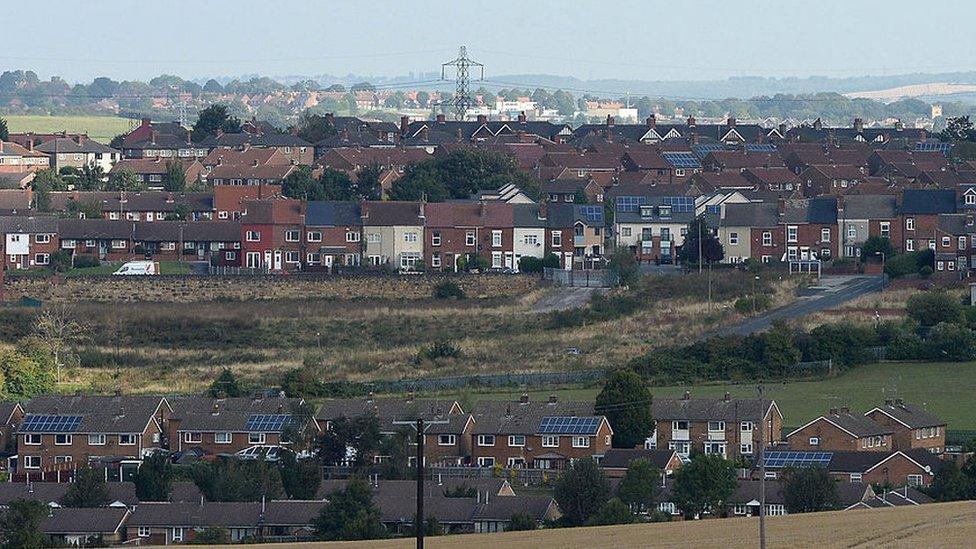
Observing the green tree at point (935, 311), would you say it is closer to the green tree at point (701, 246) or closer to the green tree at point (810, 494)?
the green tree at point (701, 246)

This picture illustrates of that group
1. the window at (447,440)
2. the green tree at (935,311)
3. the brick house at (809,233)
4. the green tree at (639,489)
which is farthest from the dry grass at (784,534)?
the brick house at (809,233)

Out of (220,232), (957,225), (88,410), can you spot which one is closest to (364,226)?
(220,232)

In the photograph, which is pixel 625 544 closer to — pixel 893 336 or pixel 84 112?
pixel 893 336

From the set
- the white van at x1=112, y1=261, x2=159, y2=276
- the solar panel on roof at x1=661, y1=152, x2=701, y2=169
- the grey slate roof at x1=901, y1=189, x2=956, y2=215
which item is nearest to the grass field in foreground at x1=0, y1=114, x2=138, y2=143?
the solar panel on roof at x1=661, y1=152, x2=701, y2=169

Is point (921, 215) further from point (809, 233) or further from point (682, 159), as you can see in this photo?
point (682, 159)

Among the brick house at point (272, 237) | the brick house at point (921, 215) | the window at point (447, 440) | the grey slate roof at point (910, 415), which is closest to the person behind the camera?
the grey slate roof at point (910, 415)

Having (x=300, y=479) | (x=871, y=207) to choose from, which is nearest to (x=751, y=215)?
(x=871, y=207)

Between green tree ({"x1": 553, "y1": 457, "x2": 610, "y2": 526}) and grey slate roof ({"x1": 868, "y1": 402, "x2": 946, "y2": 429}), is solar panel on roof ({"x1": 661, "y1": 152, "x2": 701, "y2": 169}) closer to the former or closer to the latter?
grey slate roof ({"x1": 868, "y1": 402, "x2": 946, "y2": 429})
